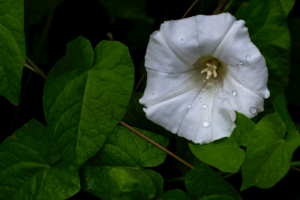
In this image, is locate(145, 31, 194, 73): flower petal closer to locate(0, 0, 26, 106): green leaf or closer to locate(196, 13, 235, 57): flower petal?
locate(196, 13, 235, 57): flower petal

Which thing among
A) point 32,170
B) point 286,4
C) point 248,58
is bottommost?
point 32,170

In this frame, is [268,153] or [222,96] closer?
[268,153]

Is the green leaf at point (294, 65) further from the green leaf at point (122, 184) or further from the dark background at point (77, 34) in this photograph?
the green leaf at point (122, 184)

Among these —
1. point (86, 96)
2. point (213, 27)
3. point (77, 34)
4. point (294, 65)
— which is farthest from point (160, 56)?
point (294, 65)

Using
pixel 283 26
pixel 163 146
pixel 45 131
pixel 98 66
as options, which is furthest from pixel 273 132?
pixel 45 131

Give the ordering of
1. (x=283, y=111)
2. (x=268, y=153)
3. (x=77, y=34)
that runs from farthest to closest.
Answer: (x=77, y=34) → (x=283, y=111) → (x=268, y=153)

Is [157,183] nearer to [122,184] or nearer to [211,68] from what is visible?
[122,184]

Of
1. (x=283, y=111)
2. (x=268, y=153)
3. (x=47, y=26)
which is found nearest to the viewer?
(x=268, y=153)

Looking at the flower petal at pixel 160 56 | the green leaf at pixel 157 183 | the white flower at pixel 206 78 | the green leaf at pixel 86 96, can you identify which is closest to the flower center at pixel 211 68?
the white flower at pixel 206 78
